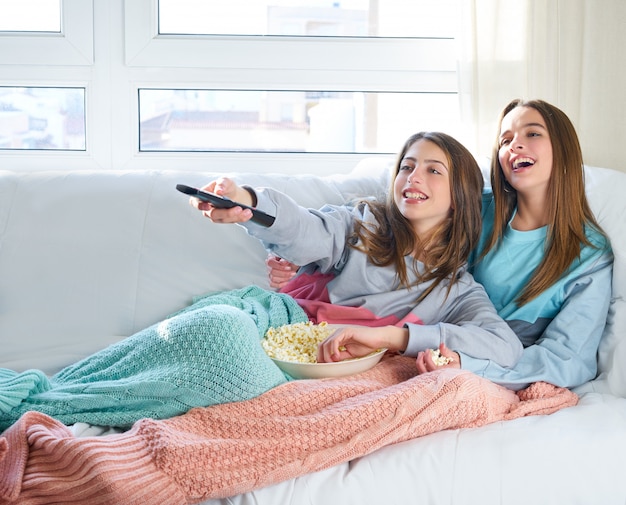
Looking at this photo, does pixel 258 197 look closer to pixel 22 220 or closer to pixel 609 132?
pixel 22 220

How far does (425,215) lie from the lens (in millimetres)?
1713

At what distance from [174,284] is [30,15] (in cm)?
101

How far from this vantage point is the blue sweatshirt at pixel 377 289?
1540 mm

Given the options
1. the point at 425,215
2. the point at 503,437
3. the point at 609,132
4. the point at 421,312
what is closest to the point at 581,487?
the point at 503,437

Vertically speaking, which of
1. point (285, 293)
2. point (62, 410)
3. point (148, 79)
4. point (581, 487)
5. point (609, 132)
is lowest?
point (581, 487)

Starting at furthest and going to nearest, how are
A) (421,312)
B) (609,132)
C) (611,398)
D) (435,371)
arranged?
1. (609,132)
2. (421,312)
3. (611,398)
4. (435,371)

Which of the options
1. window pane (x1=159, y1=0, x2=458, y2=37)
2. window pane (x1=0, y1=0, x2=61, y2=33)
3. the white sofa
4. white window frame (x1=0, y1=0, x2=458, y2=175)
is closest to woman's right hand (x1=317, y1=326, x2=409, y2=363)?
the white sofa

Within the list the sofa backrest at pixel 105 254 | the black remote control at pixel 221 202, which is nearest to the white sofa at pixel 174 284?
the sofa backrest at pixel 105 254

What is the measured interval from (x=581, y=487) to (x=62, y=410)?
0.87 metres

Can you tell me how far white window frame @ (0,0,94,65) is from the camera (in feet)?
7.29

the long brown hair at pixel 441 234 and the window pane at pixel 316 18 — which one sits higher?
the window pane at pixel 316 18

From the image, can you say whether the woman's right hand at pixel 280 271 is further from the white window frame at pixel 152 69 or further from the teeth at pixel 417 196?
the white window frame at pixel 152 69

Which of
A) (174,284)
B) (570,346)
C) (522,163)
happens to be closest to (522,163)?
(522,163)

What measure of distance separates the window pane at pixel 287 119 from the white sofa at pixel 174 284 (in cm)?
38
